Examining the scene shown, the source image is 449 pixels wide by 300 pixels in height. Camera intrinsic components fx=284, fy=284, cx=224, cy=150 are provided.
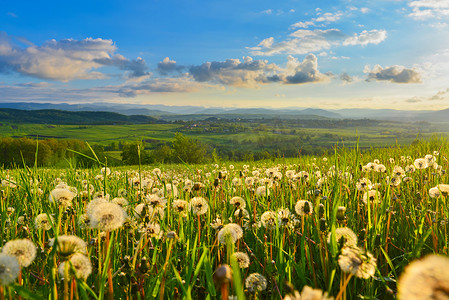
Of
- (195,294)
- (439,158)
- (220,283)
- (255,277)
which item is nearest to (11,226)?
(195,294)

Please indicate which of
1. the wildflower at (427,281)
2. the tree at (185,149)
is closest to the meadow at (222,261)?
the wildflower at (427,281)

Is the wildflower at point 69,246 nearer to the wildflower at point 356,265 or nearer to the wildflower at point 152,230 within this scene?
the wildflower at point 152,230

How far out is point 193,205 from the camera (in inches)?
99.3

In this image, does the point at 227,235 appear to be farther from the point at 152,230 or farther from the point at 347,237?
the point at 347,237

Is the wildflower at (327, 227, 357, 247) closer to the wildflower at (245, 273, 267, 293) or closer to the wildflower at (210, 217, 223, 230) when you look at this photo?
the wildflower at (245, 273, 267, 293)

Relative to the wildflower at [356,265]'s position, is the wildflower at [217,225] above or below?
below

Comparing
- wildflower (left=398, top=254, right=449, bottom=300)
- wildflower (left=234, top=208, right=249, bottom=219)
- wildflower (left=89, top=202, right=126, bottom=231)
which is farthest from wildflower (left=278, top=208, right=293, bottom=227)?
wildflower (left=398, top=254, right=449, bottom=300)

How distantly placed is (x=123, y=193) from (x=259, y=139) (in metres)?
127

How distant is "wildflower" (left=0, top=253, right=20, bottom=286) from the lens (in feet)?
3.29

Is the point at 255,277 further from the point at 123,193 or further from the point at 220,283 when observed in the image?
the point at 123,193

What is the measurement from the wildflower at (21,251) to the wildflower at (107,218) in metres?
0.28

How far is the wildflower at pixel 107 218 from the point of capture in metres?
1.49

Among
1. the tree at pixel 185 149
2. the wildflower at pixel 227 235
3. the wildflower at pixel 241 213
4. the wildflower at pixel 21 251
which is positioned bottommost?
the tree at pixel 185 149

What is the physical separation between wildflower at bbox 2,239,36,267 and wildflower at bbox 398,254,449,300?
4.66 ft
